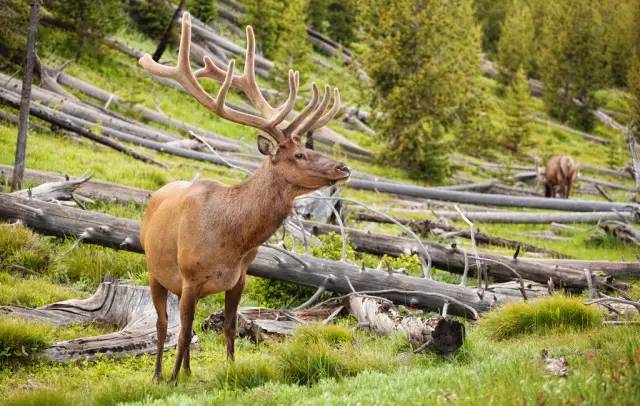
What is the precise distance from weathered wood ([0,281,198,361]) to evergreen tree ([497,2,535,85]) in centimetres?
6074

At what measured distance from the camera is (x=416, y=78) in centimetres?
2894

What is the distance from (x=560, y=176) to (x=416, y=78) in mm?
6504

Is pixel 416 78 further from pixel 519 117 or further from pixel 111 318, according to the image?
pixel 111 318

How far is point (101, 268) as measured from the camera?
422 inches

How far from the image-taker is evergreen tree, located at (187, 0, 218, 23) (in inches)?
Result: 1540

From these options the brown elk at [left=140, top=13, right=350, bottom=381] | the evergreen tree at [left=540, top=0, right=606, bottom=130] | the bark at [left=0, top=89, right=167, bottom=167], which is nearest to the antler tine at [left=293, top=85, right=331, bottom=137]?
the brown elk at [left=140, top=13, right=350, bottom=381]

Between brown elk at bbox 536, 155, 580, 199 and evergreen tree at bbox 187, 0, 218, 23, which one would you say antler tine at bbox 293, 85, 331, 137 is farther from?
evergreen tree at bbox 187, 0, 218, 23

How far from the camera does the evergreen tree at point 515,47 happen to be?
66.9 m

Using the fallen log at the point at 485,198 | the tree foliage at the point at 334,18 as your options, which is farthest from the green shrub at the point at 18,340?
the tree foliage at the point at 334,18

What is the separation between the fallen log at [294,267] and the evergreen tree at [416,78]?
18.7m

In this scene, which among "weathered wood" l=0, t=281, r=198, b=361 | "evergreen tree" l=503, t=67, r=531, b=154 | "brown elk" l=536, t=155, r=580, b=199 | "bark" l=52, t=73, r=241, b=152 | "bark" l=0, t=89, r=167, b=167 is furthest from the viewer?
"evergreen tree" l=503, t=67, r=531, b=154

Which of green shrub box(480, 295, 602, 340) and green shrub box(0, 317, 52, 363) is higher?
green shrub box(480, 295, 602, 340)

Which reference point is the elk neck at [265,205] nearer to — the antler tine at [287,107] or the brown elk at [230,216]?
the brown elk at [230,216]

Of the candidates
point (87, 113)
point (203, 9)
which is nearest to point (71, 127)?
point (87, 113)
